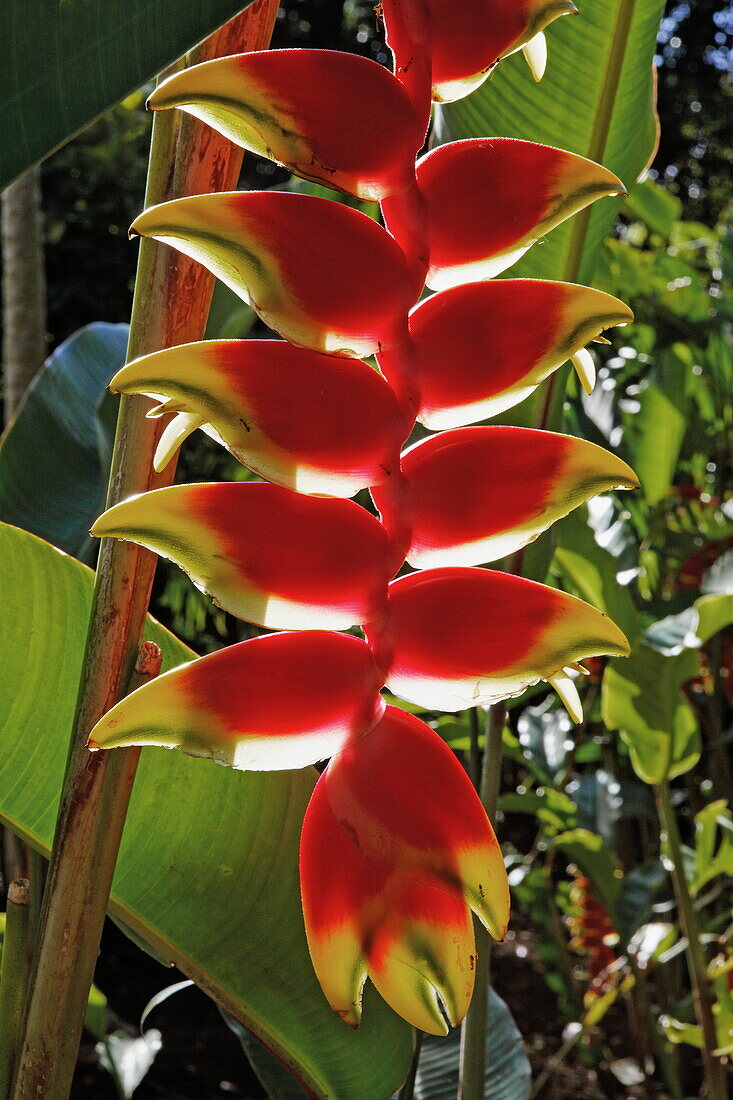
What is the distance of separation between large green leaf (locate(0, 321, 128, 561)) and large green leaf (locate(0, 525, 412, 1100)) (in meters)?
0.35

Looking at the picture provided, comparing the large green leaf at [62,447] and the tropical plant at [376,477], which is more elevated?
the tropical plant at [376,477]

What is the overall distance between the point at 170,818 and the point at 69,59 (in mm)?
285

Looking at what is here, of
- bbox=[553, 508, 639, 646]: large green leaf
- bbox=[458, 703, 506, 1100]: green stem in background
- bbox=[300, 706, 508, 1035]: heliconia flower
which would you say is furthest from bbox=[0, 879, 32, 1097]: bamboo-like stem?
bbox=[553, 508, 639, 646]: large green leaf

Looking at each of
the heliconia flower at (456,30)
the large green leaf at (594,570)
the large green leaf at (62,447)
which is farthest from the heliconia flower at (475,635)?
the large green leaf at (594,570)

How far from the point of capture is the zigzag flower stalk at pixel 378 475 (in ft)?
0.64

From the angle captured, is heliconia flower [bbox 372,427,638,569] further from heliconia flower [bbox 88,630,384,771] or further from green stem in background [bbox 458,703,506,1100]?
green stem in background [bbox 458,703,506,1100]

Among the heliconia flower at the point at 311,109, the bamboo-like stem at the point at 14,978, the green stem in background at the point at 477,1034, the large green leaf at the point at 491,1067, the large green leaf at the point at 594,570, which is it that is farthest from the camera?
the large green leaf at the point at 594,570

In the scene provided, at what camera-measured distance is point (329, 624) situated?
8.4 inches

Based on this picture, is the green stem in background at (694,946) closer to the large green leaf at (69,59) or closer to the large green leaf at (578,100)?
the large green leaf at (578,100)

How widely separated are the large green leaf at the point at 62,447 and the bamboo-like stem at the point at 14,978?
1.37 feet

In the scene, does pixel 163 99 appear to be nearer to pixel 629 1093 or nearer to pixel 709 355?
pixel 709 355

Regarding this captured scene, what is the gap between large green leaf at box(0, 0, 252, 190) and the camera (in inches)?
8.5

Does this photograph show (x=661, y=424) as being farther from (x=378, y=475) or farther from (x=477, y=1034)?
(x=378, y=475)

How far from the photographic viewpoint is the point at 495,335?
21 centimetres
